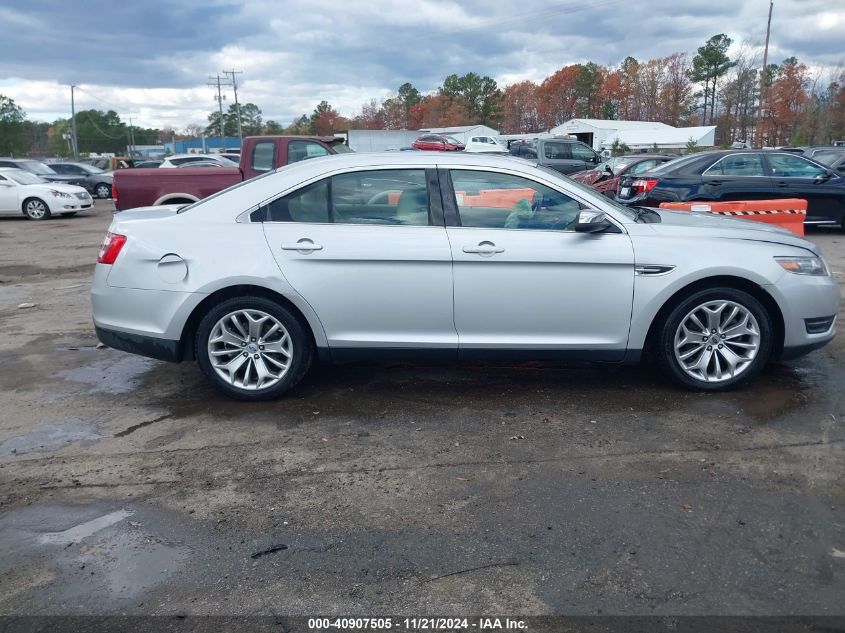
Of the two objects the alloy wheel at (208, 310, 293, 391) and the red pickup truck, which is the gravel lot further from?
the red pickup truck

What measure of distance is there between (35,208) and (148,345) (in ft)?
57.8

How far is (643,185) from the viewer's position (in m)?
12.7

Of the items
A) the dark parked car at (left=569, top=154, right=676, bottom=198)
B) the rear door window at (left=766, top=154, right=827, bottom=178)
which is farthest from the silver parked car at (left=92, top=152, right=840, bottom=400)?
the dark parked car at (left=569, top=154, right=676, bottom=198)

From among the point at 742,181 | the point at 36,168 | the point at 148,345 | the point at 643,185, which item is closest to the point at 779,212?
the point at 742,181

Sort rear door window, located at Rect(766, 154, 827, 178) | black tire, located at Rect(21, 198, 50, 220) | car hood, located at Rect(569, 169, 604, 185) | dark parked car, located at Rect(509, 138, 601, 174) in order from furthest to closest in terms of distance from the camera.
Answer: dark parked car, located at Rect(509, 138, 601, 174)
black tire, located at Rect(21, 198, 50, 220)
car hood, located at Rect(569, 169, 604, 185)
rear door window, located at Rect(766, 154, 827, 178)

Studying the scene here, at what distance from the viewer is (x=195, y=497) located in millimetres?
3688

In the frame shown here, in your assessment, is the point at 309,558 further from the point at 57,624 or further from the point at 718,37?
the point at 718,37

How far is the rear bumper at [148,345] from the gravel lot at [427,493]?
0.38 metres

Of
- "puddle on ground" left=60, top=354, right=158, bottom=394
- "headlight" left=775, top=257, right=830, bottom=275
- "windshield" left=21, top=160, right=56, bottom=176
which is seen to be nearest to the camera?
"headlight" left=775, top=257, right=830, bottom=275

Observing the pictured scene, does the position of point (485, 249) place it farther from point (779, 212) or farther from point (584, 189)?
point (779, 212)

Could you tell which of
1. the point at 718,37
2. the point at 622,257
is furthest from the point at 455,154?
the point at 718,37

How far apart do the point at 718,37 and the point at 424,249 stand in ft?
294

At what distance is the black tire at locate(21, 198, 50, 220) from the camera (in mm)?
19672

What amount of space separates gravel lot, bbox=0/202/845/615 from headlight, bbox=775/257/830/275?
2.77 feet
